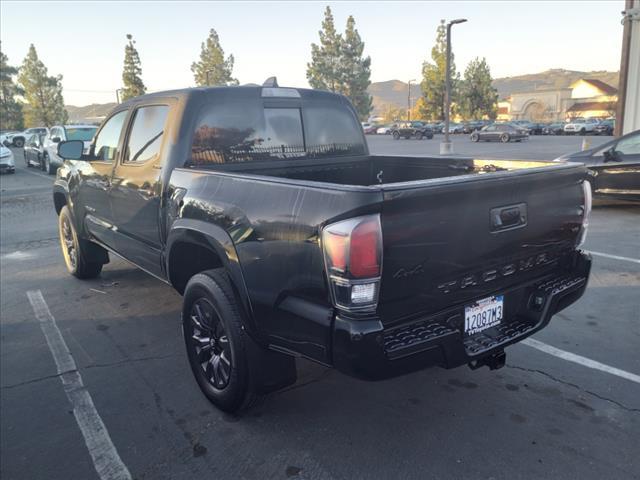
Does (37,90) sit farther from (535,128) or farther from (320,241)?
(320,241)

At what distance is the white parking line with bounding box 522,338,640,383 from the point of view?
3.62 meters

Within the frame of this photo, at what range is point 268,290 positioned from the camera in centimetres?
268

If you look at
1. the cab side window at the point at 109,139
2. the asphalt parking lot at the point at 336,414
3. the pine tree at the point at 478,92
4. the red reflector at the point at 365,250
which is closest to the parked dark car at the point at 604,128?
the pine tree at the point at 478,92

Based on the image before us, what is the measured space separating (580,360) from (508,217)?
5.90ft

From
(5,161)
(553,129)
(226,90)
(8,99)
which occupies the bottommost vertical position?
(553,129)

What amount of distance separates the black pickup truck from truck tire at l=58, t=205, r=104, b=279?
164cm

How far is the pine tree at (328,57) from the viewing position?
7681cm

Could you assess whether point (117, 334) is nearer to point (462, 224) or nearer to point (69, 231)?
point (69, 231)

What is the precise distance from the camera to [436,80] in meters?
60.4

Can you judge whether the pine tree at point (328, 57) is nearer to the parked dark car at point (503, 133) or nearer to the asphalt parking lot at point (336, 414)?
the parked dark car at point (503, 133)

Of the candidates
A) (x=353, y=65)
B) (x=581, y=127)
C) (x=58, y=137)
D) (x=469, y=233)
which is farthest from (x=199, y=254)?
(x=353, y=65)

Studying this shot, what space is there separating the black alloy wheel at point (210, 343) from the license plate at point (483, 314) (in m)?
1.36

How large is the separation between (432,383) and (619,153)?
771 cm

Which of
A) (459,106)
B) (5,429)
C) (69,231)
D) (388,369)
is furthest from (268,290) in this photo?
(459,106)
